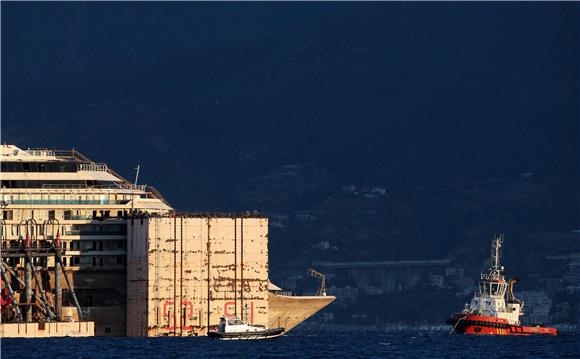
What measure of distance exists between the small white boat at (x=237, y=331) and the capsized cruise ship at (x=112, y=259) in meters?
3.63

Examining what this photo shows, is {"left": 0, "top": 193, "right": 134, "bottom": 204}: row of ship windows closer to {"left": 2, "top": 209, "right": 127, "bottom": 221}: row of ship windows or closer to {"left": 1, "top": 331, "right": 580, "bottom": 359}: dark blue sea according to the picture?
{"left": 2, "top": 209, "right": 127, "bottom": 221}: row of ship windows

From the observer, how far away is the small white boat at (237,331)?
161000 mm

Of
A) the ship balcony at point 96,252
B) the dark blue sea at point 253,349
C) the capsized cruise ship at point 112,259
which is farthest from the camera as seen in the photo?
the ship balcony at point 96,252

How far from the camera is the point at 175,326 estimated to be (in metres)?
165

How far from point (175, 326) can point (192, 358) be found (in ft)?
94.3

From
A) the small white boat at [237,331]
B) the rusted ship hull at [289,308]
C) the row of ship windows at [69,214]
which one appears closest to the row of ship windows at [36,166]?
the row of ship windows at [69,214]

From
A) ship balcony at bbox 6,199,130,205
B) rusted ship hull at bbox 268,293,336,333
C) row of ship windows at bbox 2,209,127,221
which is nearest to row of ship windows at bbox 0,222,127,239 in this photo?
row of ship windows at bbox 2,209,127,221

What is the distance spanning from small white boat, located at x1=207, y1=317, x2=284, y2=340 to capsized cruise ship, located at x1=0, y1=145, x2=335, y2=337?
3.63 m

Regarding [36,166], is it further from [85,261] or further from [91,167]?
[85,261]

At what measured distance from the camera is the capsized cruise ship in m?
164

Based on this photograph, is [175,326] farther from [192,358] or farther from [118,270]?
[192,358]

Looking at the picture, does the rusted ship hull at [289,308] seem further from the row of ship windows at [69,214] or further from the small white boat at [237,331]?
the row of ship windows at [69,214]

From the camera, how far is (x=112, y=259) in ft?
558

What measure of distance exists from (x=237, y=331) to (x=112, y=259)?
14.2 m
